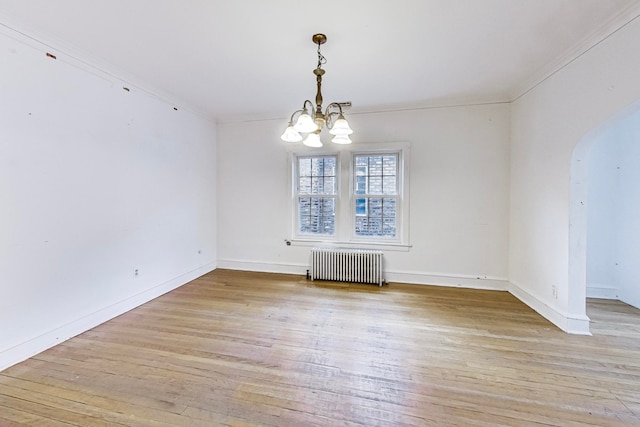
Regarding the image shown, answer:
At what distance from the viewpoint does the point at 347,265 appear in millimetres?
4117

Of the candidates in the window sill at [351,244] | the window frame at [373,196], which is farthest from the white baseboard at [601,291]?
the window frame at [373,196]

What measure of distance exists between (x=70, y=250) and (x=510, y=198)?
522 cm

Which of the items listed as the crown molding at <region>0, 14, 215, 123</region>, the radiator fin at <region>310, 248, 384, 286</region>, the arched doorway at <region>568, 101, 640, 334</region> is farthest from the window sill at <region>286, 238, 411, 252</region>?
the crown molding at <region>0, 14, 215, 123</region>

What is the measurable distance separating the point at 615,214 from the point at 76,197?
242 inches

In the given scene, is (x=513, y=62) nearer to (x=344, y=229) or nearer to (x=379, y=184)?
(x=379, y=184)

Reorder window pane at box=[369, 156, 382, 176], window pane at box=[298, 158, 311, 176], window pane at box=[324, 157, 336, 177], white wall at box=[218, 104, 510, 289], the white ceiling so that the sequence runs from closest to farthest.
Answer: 1. the white ceiling
2. white wall at box=[218, 104, 510, 289]
3. window pane at box=[369, 156, 382, 176]
4. window pane at box=[324, 157, 336, 177]
5. window pane at box=[298, 158, 311, 176]

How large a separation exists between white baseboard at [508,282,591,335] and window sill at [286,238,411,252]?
157cm

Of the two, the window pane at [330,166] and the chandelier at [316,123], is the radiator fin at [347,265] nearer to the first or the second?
the window pane at [330,166]

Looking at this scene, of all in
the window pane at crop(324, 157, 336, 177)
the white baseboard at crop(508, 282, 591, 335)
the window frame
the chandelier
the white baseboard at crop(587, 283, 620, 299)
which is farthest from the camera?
the window pane at crop(324, 157, 336, 177)

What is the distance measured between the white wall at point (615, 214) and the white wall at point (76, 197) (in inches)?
222

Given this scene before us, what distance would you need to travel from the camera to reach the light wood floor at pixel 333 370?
162 cm

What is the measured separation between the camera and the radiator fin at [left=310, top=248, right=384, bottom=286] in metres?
4.02

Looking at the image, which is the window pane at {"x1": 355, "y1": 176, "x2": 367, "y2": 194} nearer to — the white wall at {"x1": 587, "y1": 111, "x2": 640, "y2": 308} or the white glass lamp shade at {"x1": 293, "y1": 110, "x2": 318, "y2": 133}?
the white glass lamp shade at {"x1": 293, "y1": 110, "x2": 318, "y2": 133}

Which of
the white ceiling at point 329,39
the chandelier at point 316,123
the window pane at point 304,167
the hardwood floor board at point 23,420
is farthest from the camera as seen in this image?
the window pane at point 304,167
